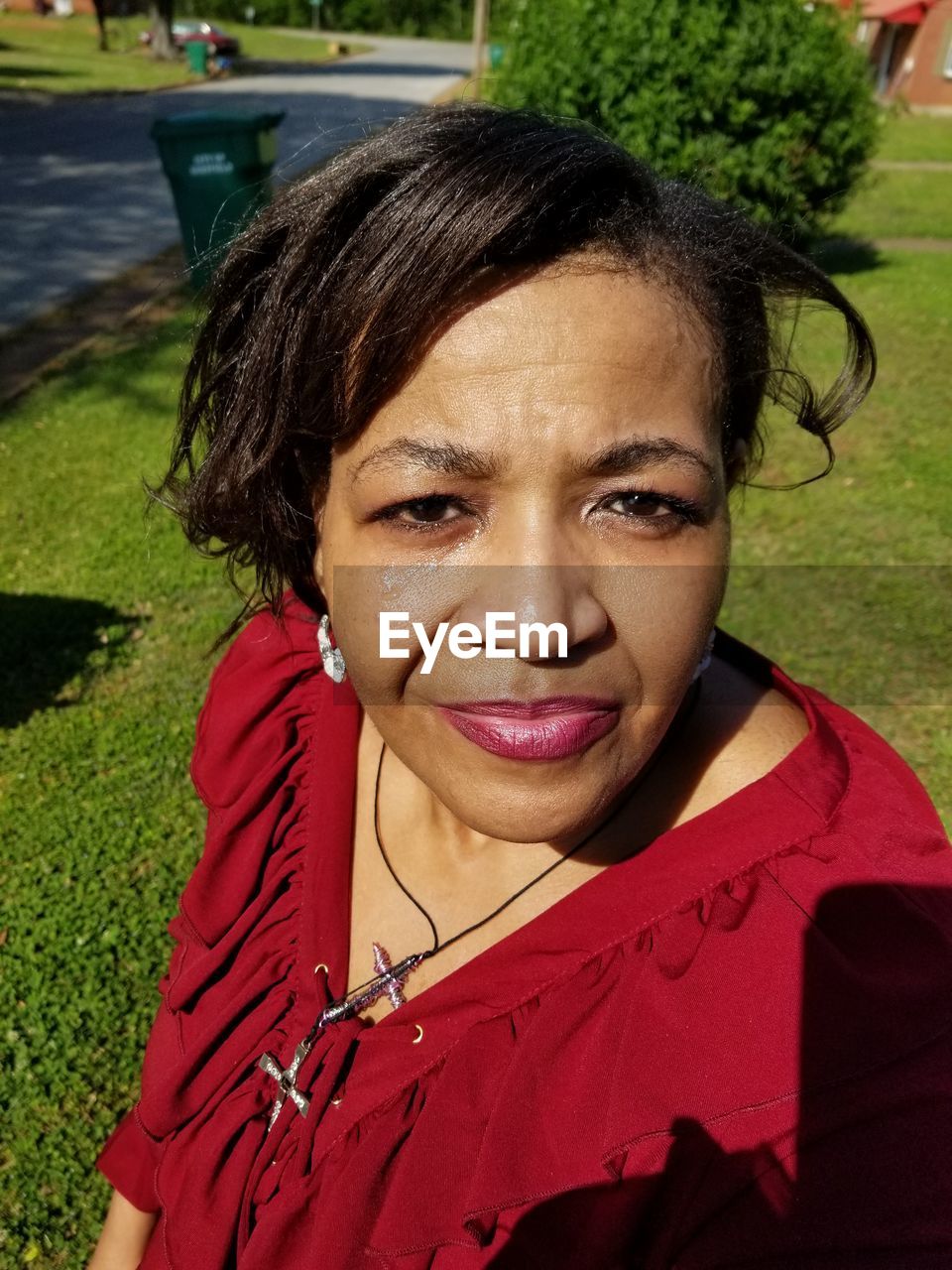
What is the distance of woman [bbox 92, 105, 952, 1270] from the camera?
107 cm

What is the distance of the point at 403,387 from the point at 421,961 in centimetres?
91

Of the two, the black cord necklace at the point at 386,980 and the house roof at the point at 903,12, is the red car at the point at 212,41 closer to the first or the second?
A: the house roof at the point at 903,12

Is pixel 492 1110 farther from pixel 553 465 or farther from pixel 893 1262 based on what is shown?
pixel 553 465

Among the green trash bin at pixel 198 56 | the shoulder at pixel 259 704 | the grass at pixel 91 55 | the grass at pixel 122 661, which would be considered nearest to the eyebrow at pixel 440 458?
the shoulder at pixel 259 704

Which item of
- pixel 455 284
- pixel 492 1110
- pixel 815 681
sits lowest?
pixel 815 681

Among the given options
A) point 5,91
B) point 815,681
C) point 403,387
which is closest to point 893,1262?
point 403,387

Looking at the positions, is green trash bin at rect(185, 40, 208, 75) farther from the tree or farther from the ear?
the ear

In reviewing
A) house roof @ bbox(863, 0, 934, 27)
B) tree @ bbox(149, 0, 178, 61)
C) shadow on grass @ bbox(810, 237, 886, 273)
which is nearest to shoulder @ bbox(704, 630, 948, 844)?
shadow on grass @ bbox(810, 237, 886, 273)

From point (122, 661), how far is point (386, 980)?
2.98 metres

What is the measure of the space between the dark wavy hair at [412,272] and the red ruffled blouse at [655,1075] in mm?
604

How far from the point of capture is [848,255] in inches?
409

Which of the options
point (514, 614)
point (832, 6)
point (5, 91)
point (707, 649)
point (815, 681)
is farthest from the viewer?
point (5, 91)

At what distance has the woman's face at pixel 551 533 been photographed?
1174 mm

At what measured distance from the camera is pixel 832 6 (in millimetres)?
8703
